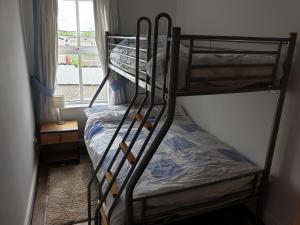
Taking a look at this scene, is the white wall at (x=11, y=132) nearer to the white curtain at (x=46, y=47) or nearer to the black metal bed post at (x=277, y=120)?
the white curtain at (x=46, y=47)

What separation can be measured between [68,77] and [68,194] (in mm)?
1762

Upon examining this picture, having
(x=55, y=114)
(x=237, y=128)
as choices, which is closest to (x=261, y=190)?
(x=237, y=128)

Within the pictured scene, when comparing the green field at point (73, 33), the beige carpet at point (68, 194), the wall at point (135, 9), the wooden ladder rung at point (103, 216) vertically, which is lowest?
the beige carpet at point (68, 194)

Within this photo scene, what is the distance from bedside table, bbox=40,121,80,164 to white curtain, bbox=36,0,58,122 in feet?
0.98

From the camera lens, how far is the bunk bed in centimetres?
149

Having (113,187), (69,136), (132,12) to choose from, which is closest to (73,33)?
(132,12)

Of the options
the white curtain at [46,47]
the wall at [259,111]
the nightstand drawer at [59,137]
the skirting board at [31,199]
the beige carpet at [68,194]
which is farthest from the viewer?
the nightstand drawer at [59,137]

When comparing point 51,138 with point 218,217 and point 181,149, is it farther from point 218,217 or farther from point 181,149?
point 218,217

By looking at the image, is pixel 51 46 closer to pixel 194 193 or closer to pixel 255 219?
pixel 194 193

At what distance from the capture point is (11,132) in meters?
1.79

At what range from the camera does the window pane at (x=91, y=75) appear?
3.42 metres

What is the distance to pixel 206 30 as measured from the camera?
111 inches

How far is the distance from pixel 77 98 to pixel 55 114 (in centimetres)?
46

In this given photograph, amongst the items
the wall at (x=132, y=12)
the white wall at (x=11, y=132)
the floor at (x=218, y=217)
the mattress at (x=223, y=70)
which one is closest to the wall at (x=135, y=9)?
the wall at (x=132, y=12)
